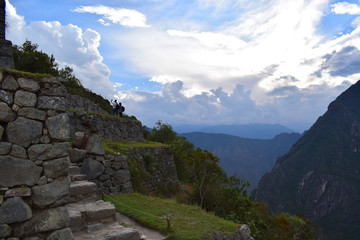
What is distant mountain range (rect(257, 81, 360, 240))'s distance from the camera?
12900 cm

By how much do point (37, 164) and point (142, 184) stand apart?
9274 millimetres

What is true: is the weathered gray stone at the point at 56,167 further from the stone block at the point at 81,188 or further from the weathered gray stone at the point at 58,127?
the stone block at the point at 81,188

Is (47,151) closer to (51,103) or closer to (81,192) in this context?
(51,103)

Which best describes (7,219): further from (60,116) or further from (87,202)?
(87,202)

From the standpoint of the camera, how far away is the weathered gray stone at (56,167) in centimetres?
423

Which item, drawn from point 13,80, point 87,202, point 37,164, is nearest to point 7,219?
point 37,164

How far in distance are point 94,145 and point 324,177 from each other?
163612 mm

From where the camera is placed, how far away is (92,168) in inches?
396

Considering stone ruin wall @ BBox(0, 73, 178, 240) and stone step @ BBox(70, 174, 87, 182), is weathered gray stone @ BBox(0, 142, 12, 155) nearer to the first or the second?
stone ruin wall @ BBox(0, 73, 178, 240)

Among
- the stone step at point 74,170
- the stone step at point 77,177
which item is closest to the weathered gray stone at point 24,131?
the stone step at point 77,177

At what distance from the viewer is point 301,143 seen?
173000mm

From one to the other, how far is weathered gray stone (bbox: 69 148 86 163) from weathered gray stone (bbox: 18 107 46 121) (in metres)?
5.79

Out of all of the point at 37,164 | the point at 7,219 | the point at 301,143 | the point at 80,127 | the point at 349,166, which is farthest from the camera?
the point at 301,143

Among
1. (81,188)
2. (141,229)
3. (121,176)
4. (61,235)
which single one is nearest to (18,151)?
(61,235)
